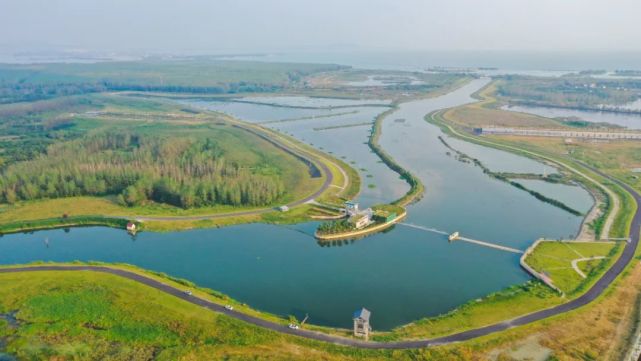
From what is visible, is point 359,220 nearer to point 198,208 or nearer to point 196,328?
point 198,208

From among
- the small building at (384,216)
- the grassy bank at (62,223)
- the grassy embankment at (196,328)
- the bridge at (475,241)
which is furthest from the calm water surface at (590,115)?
the grassy bank at (62,223)

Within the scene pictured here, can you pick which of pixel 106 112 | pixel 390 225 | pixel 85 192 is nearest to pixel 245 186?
pixel 390 225

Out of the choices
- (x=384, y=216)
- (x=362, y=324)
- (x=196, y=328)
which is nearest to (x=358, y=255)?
(x=384, y=216)

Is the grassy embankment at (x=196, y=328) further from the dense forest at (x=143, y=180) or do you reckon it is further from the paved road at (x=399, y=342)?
the dense forest at (x=143, y=180)

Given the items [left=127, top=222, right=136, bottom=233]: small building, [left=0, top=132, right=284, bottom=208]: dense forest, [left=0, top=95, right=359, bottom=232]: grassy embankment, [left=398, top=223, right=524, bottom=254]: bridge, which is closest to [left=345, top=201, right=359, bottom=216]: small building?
[left=0, top=95, right=359, bottom=232]: grassy embankment

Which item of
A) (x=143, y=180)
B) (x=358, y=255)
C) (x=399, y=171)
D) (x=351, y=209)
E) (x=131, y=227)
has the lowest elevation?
(x=131, y=227)

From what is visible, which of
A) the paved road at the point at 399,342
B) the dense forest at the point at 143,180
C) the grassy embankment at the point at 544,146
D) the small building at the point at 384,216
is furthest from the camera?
the dense forest at the point at 143,180

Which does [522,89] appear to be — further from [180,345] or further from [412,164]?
[180,345]
